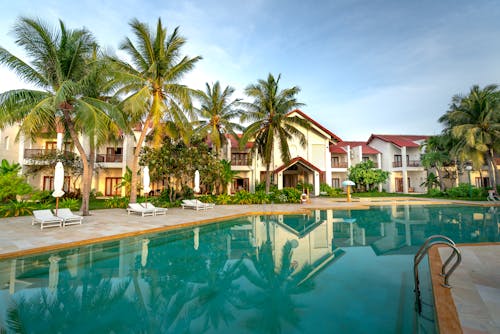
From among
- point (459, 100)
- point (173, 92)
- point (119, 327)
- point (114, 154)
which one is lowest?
Result: point (119, 327)

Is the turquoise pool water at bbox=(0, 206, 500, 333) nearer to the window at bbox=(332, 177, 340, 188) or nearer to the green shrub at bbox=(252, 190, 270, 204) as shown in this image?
the green shrub at bbox=(252, 190, 270, 204)

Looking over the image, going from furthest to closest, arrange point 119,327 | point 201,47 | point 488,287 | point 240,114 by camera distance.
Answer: point 240,114 < point 201,47 < point 488,287 < point 119,327

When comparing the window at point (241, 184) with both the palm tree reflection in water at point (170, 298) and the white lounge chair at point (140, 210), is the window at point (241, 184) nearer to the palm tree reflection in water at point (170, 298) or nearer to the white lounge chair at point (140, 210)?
the white lounge chair at point (140, 210)

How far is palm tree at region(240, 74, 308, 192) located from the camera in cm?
1878

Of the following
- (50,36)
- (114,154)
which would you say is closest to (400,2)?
(50,36)

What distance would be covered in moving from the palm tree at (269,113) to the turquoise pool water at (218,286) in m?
11.2

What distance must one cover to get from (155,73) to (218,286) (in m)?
12.7

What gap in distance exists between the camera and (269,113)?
19.3m

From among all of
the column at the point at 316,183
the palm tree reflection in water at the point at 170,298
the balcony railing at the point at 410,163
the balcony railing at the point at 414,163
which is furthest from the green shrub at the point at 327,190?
the palm tree reflection in water at the point at 170,298

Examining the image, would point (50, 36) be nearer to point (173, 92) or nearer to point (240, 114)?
point (173, 92)

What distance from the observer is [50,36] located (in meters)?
10.2

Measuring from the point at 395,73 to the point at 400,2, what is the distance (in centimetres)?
933

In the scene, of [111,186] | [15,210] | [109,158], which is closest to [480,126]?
[15,210]

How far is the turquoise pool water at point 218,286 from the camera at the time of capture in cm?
353
